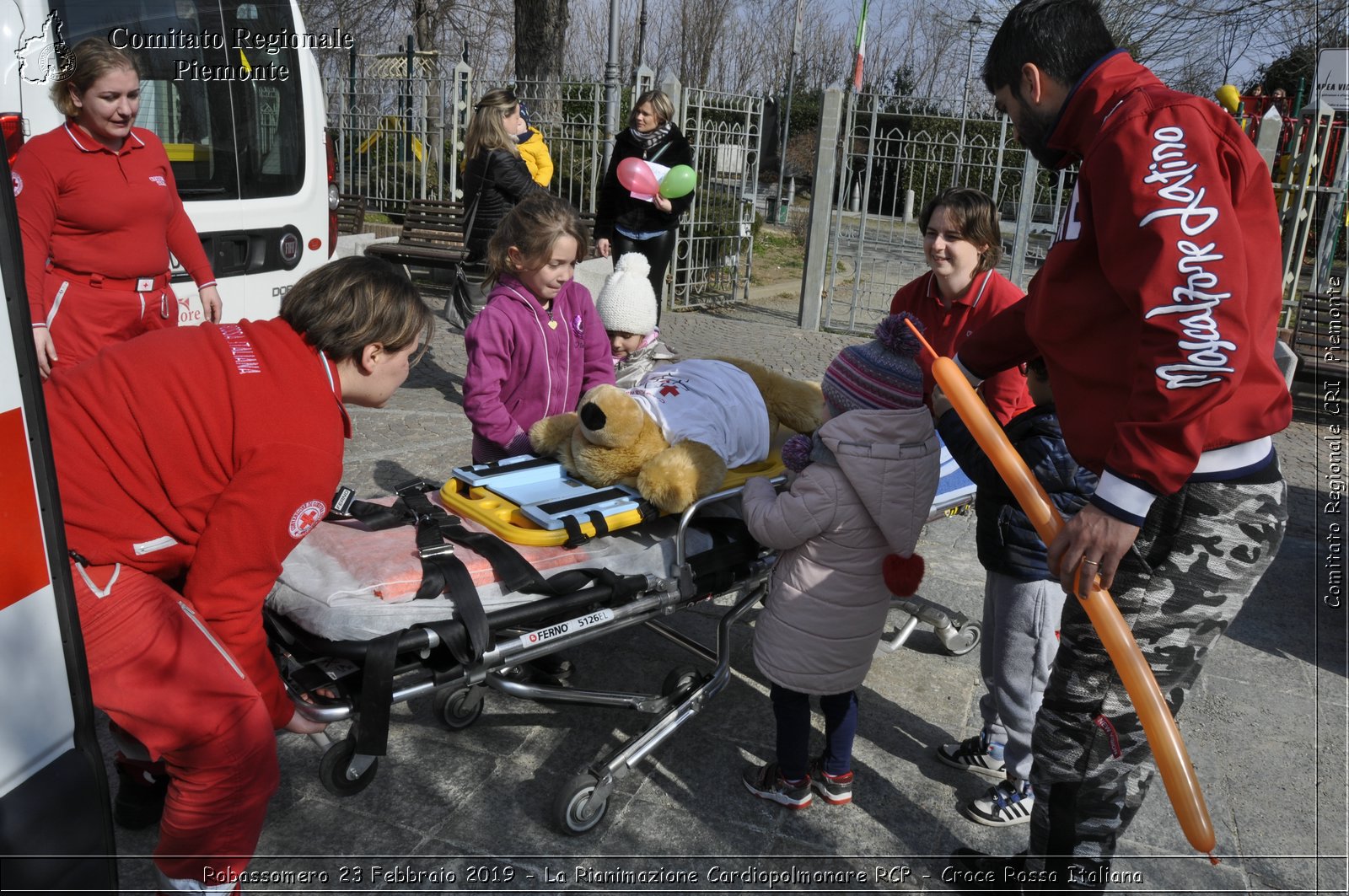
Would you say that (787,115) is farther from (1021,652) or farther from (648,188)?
(1021,652)

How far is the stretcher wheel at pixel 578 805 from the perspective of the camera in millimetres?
2771

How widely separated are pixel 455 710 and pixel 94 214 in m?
2.56

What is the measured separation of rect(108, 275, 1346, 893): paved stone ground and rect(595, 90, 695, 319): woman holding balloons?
172 inches

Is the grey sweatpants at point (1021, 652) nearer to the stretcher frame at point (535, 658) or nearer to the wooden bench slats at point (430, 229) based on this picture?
the stretcher frame at point (535, 658)

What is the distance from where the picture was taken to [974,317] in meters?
3.87

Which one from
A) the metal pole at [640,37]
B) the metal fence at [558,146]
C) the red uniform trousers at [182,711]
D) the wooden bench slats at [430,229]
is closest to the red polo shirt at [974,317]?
the red uniform trousers at [182,711]

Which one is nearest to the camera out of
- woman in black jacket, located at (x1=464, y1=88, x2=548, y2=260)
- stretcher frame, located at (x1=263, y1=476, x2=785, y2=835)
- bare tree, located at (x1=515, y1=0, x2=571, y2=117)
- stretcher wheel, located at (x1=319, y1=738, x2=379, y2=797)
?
stretcher frame, located at (x1=263, y1=476, x2=785, y2=835)

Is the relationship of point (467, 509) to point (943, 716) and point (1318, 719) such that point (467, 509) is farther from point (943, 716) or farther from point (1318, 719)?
point (1318, 719)

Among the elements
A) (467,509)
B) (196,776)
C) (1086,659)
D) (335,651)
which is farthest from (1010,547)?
(196,776)

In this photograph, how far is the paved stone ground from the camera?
2742mm

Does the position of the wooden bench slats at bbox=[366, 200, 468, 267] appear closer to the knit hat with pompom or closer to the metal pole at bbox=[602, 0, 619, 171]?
the metal pole at bbox=[602, 0, 619, 171]

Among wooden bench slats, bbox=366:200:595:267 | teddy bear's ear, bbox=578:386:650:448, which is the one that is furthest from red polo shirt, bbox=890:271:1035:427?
wooden bench slats, bbox=366:200:595:267

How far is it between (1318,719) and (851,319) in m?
7.41

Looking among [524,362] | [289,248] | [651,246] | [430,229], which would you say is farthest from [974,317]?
[430,229]
